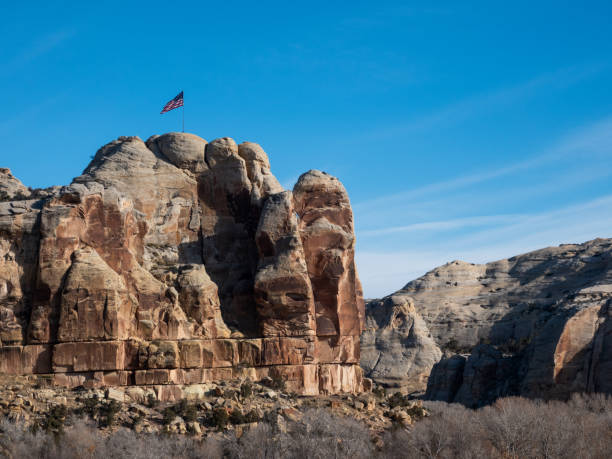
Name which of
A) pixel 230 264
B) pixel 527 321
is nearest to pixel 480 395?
pixel 527 321

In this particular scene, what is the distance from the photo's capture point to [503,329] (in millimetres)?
132375

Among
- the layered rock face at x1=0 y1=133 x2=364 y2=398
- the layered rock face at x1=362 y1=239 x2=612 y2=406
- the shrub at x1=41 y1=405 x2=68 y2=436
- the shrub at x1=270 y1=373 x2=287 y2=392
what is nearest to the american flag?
the layered rock face at x1=0 y1=133 x2=364 y2=398

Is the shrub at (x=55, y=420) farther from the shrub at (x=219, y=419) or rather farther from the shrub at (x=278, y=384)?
the shrub at (x=278, y=384)

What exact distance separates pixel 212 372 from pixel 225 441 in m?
6.51

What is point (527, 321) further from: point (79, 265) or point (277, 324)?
point (79, 265)

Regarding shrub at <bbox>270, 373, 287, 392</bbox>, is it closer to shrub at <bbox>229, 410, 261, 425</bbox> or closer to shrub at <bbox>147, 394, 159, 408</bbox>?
shrub at <bbox>229, 410, 261, 425</bbox>

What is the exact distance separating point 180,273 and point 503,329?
279ft

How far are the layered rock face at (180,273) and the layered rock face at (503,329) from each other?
28497 millimetres

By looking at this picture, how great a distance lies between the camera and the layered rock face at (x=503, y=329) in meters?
81.8

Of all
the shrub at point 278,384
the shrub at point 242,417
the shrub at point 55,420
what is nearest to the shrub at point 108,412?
the shrub at point 55,420

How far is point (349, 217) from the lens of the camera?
60625mm

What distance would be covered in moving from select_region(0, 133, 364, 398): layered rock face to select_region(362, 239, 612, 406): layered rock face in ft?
93.5

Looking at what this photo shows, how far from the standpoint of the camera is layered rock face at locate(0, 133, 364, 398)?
167 feet

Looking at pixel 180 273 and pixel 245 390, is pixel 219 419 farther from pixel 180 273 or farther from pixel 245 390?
pixel 180 273
